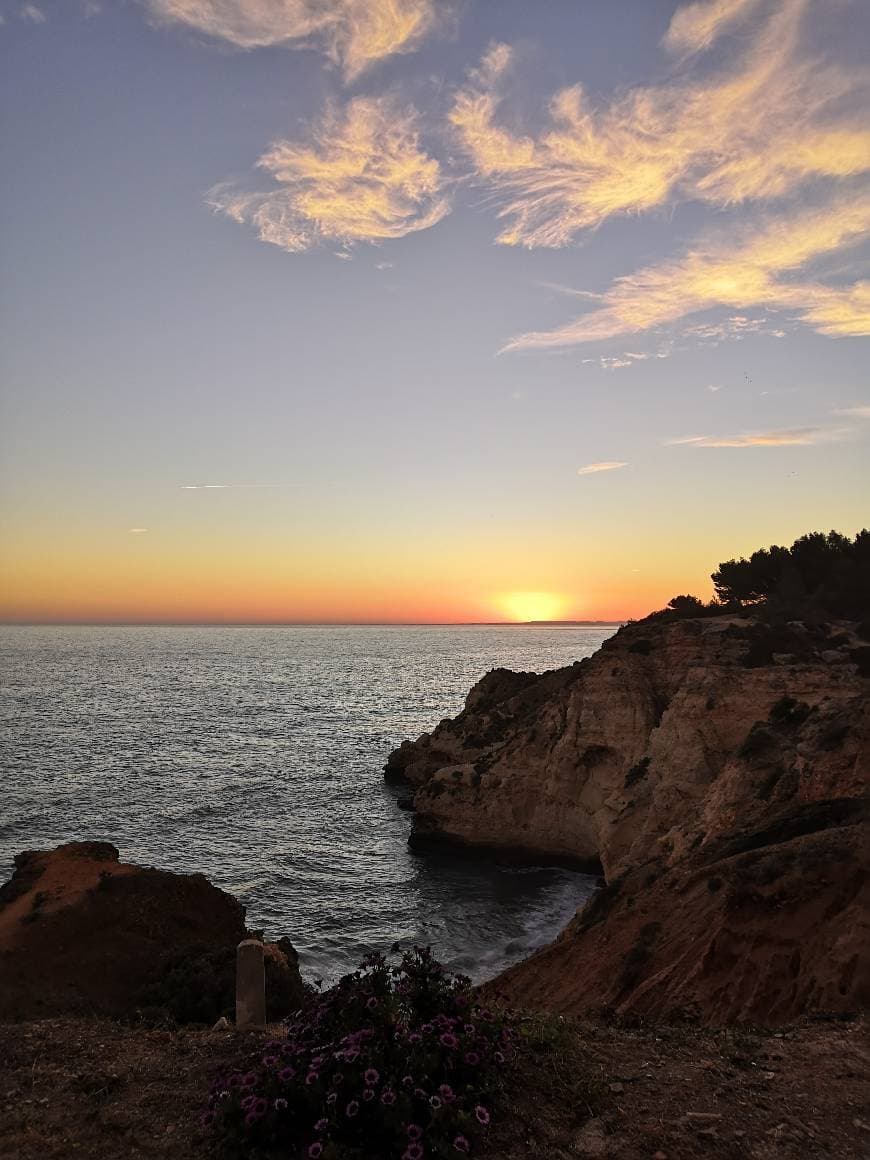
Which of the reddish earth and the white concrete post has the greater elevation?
the white concrete post

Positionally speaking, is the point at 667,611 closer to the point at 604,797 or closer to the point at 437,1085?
the point at 604,797

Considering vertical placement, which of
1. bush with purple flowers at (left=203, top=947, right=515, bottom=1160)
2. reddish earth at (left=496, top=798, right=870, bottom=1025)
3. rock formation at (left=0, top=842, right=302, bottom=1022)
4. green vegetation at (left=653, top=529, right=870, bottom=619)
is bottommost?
rock formation at (left=0, top=842, right=302, bottom=1022)

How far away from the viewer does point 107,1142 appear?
24.3 feet

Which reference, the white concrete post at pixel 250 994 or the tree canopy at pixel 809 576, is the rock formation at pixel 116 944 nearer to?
the white concrete post at pixel 250 994

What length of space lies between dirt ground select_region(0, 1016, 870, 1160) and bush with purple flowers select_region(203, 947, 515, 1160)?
49cm

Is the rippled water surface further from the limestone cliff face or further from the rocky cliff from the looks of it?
A: the rocky cliff

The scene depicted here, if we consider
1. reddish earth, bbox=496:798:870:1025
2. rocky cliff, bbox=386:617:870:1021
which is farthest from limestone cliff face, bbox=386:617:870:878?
reddish earth, bbox=496:798:870:1025

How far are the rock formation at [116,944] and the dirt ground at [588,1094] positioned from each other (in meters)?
10.6

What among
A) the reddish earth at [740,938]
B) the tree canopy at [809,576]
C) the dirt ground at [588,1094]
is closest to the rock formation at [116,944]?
the reddish earth at [740,938]

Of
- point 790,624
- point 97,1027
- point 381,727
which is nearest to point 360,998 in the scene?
point 97,1027

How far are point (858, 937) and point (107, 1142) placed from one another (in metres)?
12.6

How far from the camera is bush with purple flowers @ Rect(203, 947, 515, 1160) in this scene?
21.5 feet

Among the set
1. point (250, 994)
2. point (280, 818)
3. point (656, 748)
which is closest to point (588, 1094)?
point (250, 994)

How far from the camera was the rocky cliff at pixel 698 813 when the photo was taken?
47.0ft
